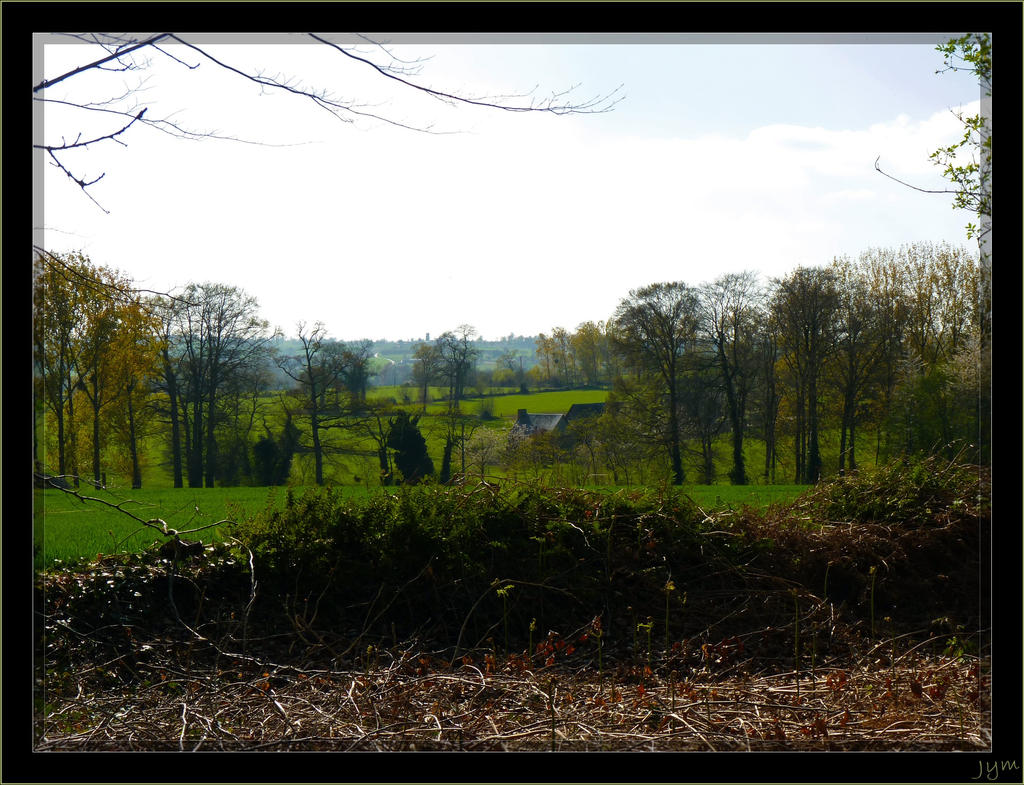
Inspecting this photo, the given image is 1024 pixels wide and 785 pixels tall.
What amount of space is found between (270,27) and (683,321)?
11606mm

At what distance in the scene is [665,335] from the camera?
536 inches

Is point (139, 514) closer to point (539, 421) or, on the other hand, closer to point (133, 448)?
point (133, 448)

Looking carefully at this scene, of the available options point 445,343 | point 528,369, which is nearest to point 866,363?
point 528,369

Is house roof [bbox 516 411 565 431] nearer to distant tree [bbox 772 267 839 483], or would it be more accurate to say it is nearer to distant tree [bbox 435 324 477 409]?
distant tree [bbox 435 324 477 409]

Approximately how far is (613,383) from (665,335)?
1932mm

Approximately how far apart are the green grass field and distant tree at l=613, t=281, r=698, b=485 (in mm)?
2889

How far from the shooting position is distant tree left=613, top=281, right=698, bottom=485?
43.4 feet

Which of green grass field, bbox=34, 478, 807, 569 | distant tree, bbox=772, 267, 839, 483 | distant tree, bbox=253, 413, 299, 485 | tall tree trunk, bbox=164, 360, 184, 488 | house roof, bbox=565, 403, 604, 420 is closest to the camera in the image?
green grass field, bbox=34, 478, 807, 569

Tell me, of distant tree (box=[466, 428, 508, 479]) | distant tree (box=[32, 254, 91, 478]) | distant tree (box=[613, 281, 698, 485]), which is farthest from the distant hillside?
distant tree (box=[613, 281, 698, 485])

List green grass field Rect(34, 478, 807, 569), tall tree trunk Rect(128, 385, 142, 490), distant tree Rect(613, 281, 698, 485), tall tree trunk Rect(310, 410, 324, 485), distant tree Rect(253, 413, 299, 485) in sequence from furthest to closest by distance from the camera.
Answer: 1. distant tree Rect(613, 281, 698, 485)
2. tall tree trunk Rect(310, 410, 324, 485)
3. distant tree Rect(253, 413, 299, 485)
4. tall tree trunk Rect(128, 385, 142, 490)
5. green grass field Rect(34, 478, 807, 569)

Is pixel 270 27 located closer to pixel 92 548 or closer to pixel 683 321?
pixel 92 548

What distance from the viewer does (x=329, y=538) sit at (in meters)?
5.64

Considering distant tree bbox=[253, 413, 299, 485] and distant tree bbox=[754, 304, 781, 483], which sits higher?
distant tree bbox=[754, 304, 781, 483]

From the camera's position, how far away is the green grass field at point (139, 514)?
19.8ft
